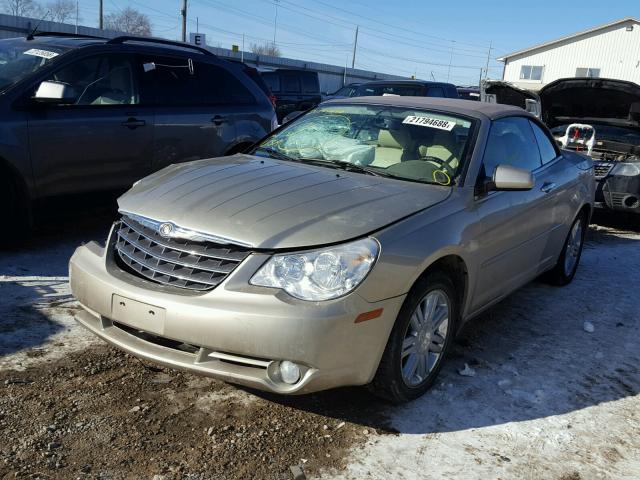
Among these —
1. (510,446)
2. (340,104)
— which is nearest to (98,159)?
(340,104)

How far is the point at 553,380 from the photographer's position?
12.2ft

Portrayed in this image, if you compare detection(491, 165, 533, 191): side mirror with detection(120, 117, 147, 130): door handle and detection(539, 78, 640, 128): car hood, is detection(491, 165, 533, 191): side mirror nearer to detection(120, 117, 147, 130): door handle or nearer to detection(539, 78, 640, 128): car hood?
detection(120, 117, 147, 130): door handle

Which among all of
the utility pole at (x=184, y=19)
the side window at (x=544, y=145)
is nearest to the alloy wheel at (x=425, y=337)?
the side window at (x=544, y=145)

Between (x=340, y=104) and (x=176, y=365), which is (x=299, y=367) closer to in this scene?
(x=176, y=365)

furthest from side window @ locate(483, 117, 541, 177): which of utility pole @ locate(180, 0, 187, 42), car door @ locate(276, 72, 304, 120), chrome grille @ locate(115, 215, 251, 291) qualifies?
utility pole @ locate(180, 0, 187, 42)

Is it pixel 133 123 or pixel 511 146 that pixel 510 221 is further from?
pixel 133 123

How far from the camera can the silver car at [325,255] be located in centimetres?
270

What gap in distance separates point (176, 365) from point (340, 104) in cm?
256

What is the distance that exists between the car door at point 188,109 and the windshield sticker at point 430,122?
2644 millimetres

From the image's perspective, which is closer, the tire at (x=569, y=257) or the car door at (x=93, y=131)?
the car door at (x=93, y=131)

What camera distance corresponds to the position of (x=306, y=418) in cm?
308

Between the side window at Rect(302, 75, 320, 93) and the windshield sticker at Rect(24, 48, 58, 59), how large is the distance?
44.3ft

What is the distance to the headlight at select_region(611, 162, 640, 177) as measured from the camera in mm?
7711

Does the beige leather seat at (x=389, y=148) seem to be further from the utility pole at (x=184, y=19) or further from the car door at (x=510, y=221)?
the utility pole at (x=184, y=19)
